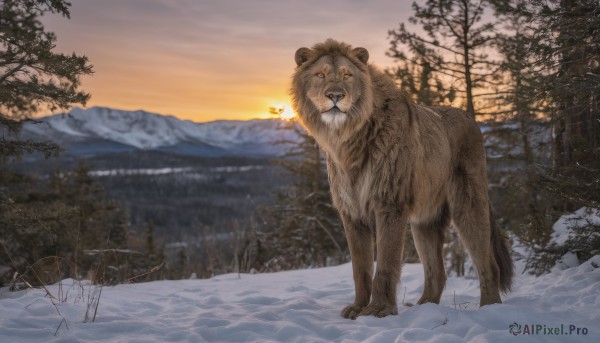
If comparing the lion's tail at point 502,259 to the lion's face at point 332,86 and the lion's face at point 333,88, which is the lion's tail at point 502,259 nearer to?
the lion's face at point 332,86

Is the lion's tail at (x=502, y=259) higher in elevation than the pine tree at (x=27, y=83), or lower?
lower

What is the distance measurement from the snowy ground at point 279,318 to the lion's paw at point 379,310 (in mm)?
112

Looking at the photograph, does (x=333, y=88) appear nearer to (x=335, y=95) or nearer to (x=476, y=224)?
(x=335, y=95)

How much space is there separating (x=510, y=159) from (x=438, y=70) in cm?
558

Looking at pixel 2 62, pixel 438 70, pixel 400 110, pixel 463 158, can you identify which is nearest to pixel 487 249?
pixel 463 158

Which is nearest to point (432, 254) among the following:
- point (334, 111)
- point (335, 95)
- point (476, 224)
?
point (476, 224)

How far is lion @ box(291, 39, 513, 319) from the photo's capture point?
4.86m

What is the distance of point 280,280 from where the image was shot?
8.34 meters

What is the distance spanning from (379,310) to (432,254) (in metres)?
1.39

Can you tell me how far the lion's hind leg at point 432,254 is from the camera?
5773mm

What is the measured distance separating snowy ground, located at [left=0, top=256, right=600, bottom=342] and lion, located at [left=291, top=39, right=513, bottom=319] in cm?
44

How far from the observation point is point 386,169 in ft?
16.1

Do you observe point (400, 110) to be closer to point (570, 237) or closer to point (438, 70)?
point (570, 237)

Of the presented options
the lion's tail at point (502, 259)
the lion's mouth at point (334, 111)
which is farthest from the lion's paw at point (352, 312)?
the lion's mouth at point (334, 111)
